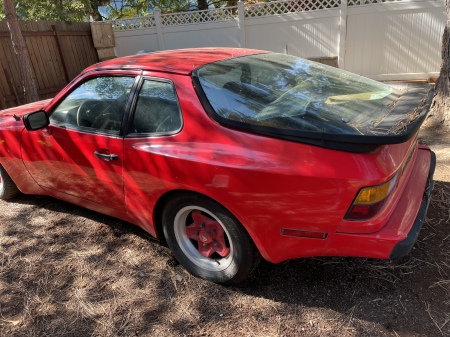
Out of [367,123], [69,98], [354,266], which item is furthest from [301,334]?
[69,98]

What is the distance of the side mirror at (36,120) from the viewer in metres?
2.85

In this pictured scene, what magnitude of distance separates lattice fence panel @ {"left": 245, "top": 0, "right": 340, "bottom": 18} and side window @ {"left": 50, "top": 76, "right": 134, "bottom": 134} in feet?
25.0

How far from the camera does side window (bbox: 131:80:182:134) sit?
7.76 feet

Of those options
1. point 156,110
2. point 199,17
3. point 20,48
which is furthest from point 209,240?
point 199,17

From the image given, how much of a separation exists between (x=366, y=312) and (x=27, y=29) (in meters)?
9.22

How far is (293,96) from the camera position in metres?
2.42

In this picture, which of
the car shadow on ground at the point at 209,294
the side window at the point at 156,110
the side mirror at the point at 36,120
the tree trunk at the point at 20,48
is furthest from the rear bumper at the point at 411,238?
the tree trunk at the point at 20,48

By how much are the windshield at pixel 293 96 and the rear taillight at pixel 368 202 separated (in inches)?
12.0

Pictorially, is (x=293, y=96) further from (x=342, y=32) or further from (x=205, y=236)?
(x=342, y=32)

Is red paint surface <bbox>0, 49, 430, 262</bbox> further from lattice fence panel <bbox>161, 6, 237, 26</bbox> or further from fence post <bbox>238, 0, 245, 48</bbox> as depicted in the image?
lattice fence panel <bbox>161, 6, 237, 26</bbox>

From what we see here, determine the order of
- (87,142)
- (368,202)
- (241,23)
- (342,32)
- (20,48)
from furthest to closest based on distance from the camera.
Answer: (241,23)
(342,32)
(20,48)
(87,142)
(368,202)

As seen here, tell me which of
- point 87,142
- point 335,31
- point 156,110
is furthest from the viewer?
point 335,31

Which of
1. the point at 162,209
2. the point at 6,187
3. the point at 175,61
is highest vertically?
the point at 175,61

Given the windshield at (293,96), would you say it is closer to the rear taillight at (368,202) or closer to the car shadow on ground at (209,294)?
the rear taillight at (368,202)
